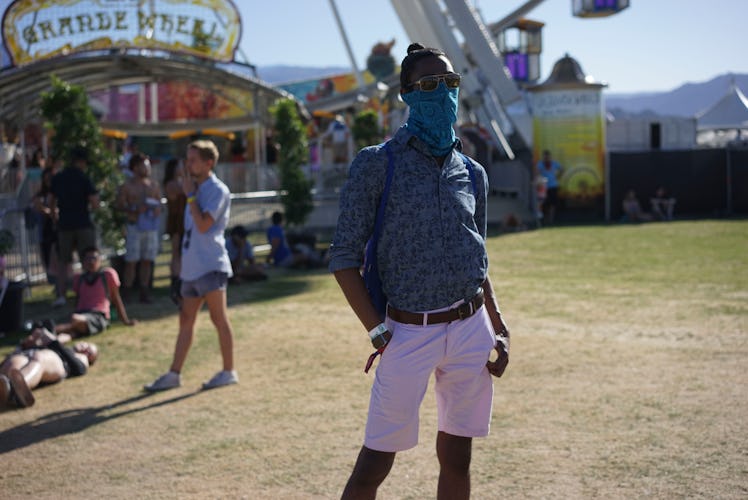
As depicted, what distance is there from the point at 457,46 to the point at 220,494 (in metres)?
27.0

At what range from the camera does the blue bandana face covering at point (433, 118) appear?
359 centimetres

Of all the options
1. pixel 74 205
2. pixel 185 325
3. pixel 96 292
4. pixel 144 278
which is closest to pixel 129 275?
pixel 144 278

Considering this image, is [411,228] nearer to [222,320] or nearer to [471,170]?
[471,170]

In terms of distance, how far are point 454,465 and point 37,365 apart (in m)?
5.05

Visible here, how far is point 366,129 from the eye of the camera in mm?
22312

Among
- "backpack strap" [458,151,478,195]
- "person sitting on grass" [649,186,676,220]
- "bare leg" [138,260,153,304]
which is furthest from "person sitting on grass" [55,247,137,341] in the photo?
"person sitting on grass" [649,186,676,220]

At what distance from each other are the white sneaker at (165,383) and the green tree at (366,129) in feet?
Answer: 49.2

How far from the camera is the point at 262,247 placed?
19.0 m

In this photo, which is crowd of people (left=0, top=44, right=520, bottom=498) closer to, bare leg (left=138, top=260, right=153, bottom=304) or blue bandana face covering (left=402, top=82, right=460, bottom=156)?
blue bandana face covering (left=402, top=82, right=460, bottom=156)

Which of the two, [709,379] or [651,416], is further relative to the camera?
[709,379]

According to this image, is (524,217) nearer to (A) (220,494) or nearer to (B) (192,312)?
(B) (192,312)

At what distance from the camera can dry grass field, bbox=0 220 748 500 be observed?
5238 mm

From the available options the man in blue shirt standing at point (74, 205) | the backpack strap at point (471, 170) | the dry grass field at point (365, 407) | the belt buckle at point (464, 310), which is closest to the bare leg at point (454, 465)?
the belt buckle at point (464, 310)

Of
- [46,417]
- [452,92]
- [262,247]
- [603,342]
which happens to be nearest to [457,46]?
[262,247]
